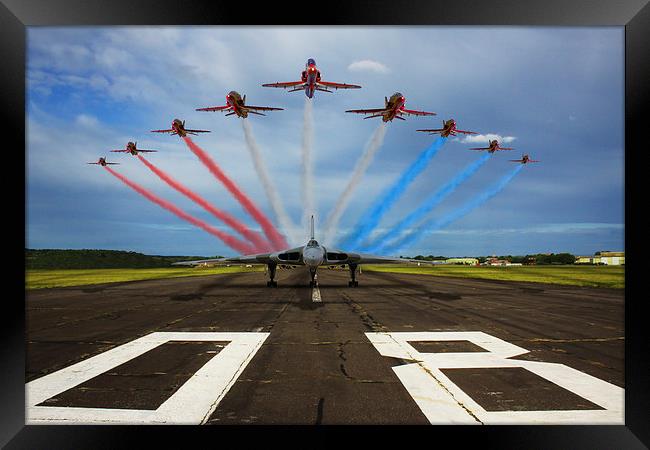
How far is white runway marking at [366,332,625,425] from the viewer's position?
5.51 meters

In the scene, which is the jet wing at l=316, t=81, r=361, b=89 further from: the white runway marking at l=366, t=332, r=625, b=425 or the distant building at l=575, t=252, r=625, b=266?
the distant building at l=575, t=252, r=625, b=266

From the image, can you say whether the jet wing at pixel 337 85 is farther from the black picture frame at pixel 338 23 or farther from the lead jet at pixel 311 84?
the black picture frame at pixel 338 23

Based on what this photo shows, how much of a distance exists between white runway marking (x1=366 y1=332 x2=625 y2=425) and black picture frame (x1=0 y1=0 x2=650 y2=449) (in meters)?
0.38

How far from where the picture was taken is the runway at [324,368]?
5.70 meters

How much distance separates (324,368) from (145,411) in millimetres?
3563

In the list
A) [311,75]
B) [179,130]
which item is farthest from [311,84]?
[179,130]

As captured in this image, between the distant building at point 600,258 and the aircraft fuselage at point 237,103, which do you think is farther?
the distant building at point 600,258

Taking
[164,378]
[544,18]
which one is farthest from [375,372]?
[544,18]

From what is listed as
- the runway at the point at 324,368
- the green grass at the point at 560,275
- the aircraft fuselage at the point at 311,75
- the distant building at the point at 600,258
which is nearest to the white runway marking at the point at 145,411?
the runway at the point at 324,368

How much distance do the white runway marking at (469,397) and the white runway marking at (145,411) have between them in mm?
3339

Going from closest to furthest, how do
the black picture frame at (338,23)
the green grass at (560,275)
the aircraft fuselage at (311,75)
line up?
the black picture frame at (338,23), the aircraft fuselage at (311,75), the green grass at (560,275)

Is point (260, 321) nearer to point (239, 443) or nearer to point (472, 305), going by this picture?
point (239, 443)

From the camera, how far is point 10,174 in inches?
205

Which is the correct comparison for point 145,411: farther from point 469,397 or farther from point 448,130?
point 448,130
